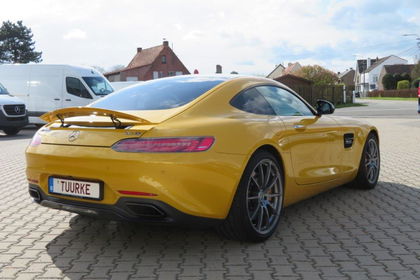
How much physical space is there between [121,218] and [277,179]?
1469 millimetres

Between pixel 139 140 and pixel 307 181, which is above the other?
pixel 139 140

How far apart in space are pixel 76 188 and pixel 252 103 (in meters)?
1.67

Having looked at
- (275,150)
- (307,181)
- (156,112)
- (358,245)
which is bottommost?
(358,245)

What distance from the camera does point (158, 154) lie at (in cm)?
339

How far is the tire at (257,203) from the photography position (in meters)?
A: 3.79

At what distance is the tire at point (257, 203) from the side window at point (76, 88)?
1568 cm

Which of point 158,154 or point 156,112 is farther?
point 156,112

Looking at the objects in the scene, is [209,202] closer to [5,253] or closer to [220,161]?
[220,161]

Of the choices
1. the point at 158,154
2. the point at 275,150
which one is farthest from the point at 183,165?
the point at 275,150

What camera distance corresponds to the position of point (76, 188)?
145 inches

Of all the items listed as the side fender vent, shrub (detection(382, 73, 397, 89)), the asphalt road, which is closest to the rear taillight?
the side fender vent

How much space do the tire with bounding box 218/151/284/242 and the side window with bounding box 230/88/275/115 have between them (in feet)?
1.37

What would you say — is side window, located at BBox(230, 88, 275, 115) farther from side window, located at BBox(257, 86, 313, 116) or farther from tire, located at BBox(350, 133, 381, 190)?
tire, located at BBox(350, 133, 381, 190)

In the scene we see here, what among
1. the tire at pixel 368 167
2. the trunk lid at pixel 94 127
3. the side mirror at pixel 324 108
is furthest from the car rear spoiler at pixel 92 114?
→ the tire at pixel 368 167
